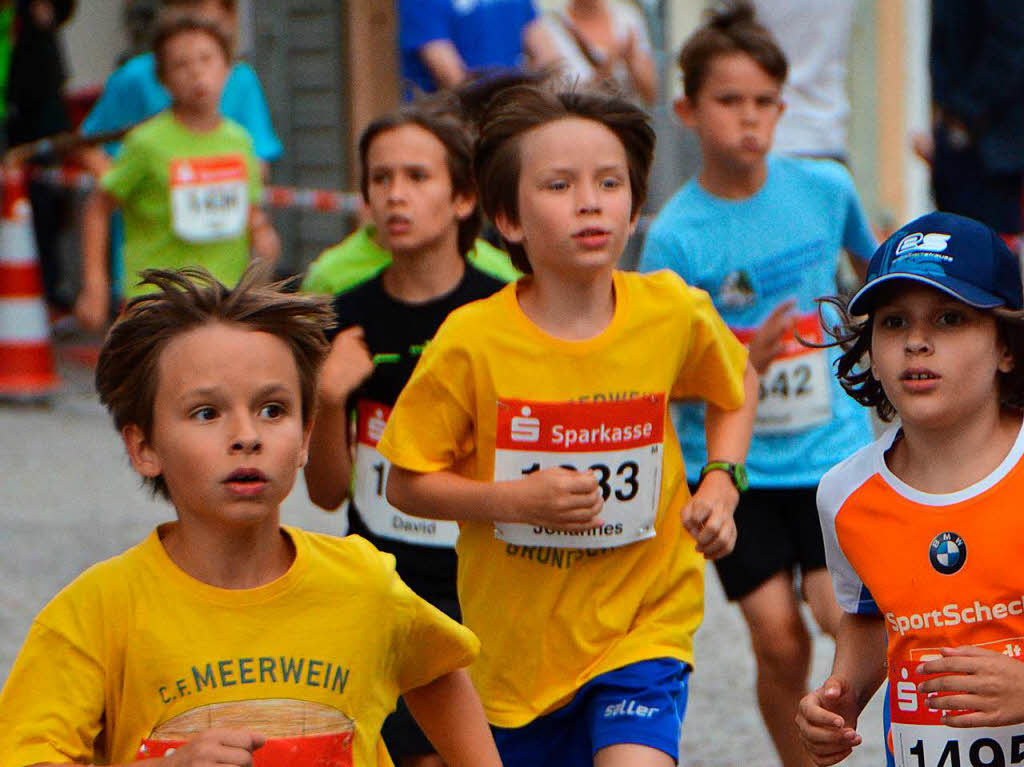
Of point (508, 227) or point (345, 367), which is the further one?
point (345, 367)

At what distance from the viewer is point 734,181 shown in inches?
204

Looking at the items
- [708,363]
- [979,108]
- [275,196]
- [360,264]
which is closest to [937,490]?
[708,363]

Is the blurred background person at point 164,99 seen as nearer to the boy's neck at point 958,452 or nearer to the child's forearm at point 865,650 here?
the child's forearm at point 865,650

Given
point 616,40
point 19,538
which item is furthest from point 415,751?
point 616,40

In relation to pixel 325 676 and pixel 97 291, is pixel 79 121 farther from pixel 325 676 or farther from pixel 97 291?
pixel 325 676

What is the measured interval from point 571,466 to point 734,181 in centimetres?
145

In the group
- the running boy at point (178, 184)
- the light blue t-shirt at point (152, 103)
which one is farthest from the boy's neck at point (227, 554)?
the light blue t-shirt at point (152, 103)

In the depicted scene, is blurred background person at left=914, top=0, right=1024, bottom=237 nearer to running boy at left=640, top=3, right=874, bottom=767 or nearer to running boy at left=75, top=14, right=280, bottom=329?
running boy at left=640, top=3, right=874, bottom=767

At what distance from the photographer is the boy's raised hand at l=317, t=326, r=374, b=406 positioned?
14.8 ft

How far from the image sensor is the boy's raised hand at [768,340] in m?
4.70

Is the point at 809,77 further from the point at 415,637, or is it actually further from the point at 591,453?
the point at 415,637

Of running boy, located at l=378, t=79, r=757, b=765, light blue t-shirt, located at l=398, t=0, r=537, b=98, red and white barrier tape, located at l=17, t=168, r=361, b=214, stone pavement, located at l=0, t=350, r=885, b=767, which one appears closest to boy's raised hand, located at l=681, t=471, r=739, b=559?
running boy, located at l=378, t=79, r=757, b=765

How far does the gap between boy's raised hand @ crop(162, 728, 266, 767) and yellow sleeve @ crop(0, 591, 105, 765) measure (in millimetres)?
206

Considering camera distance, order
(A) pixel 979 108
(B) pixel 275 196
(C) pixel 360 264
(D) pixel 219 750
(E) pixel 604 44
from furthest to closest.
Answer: (B) pixel 275 196 → (E) pixel 604 44 → (A) pixel 979 108 → (C) pixel 360 264 → (D) pixel 219 750
